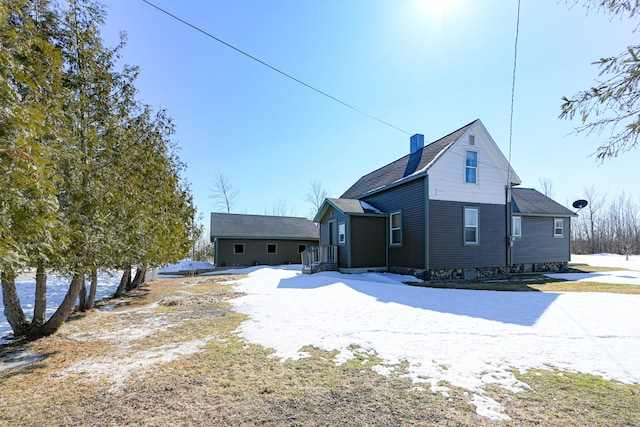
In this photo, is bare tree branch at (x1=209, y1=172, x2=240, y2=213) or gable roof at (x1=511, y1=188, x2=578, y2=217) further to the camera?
bare tree branch at (x1=209, y1=172, x2=240, y2=213)

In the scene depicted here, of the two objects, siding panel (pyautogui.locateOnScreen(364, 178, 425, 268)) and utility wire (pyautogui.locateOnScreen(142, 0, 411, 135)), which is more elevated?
utility wire (pyautogui.locateOnScreen(142, 0, 411, 135))

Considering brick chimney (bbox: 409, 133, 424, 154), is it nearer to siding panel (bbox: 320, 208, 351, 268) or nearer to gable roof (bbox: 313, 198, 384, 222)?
gable roof (bbox: 313, 198, 384, 222)

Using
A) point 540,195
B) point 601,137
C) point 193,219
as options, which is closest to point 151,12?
point 601,137

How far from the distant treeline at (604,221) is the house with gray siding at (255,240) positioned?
1454 inches

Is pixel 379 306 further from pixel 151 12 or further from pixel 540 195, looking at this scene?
pixel 540 195

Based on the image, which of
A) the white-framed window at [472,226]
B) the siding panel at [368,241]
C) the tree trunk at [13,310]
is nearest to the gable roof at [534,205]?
the white-framed window at [472,226]

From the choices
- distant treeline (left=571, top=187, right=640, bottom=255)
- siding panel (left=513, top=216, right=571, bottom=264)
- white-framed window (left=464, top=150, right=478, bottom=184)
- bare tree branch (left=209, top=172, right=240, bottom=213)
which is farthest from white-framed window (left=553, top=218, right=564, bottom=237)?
bare tree branch (left=209, top=172, right=240, bottom=213)

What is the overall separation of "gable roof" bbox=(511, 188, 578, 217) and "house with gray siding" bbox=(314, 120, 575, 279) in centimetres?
108

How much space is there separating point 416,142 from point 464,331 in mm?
13753

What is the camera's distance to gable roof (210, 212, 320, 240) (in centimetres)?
2303

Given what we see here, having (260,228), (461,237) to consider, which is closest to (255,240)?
(260,228)

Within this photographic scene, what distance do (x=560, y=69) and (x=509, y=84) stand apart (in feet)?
12.8

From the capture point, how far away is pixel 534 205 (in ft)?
57.1

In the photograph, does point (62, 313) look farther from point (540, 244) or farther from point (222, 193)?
point (222, 193)
